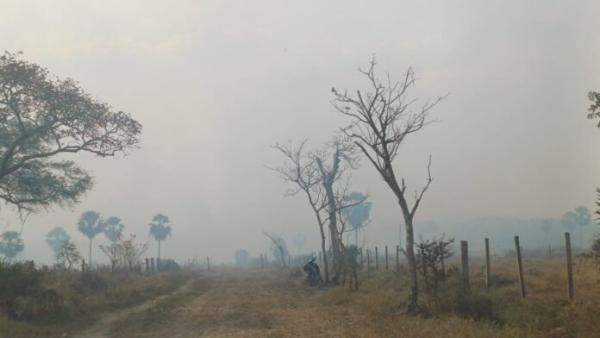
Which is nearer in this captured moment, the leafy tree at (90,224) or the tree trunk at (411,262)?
the tree trunk at (411,262)

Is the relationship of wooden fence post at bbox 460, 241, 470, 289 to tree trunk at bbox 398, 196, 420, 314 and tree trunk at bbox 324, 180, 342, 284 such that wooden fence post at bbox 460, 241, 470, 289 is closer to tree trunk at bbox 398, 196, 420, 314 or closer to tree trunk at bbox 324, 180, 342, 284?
tree trunk at bbox 398, 196, 420, 314

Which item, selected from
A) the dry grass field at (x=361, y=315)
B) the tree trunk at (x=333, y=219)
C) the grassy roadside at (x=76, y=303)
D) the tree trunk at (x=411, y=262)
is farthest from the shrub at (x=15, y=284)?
the tree trunk at (x=333, y=219)

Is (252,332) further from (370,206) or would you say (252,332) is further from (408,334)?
(370,206)

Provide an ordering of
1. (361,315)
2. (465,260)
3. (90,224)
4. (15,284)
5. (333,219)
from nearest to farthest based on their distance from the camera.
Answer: (361,315)
(15,284)
(465,260)
(333,219)
(90,224)

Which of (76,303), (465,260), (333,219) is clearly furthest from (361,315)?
(333,219)

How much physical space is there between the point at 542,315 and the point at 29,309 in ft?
51.1

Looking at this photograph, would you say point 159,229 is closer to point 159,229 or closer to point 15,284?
point 159,229

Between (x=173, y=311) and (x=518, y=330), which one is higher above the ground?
(x=518, y=330)

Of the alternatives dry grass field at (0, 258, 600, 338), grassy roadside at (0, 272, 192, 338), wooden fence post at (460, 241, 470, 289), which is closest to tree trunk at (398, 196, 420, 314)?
dry grass field at (0, 258, 600, 338)

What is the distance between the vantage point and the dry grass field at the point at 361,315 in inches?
475

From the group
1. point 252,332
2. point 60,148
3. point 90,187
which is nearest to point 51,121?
point 60,148

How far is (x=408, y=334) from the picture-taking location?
12.0 m

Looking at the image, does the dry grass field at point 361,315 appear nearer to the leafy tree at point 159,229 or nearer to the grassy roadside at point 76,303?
the grassy roadside at point 76,303

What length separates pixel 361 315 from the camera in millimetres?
16641
